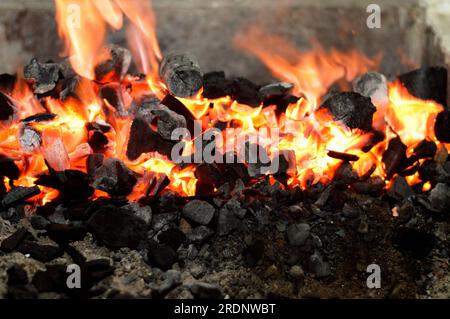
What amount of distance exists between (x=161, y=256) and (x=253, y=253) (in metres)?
0.42

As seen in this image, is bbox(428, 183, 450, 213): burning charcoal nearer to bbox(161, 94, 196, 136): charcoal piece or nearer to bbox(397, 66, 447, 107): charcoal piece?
bbox(397, 66, 447, 107): charcoal piece

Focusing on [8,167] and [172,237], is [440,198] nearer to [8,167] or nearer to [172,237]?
[172,237]

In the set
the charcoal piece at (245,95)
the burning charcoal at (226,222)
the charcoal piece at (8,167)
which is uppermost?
the charcoal piece at (245,95)

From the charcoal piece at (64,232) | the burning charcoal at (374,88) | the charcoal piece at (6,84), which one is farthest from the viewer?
the burning charcoal at (374,88)

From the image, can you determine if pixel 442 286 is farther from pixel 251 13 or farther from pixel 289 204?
pixel 251 13

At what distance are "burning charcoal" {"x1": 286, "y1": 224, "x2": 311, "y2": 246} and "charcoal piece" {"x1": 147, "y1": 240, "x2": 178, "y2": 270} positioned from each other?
0.56 metres

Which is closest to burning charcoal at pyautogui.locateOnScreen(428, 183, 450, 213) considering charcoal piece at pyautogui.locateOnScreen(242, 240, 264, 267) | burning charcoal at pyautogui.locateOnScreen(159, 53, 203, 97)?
charcoal piece at pyautogui.locateOnScreen(242, 240, 264, 267)

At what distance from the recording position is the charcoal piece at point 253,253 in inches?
97.7

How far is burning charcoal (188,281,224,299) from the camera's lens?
7.45 feet

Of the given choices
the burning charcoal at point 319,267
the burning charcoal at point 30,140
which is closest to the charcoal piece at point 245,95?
the burning charcoal at point 319,267

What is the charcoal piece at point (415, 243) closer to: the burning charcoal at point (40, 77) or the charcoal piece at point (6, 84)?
the burning charcoal at point (40, 77)

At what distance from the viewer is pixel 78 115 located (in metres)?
3.06

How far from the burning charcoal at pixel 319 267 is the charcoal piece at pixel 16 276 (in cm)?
126

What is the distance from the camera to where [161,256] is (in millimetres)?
2465
